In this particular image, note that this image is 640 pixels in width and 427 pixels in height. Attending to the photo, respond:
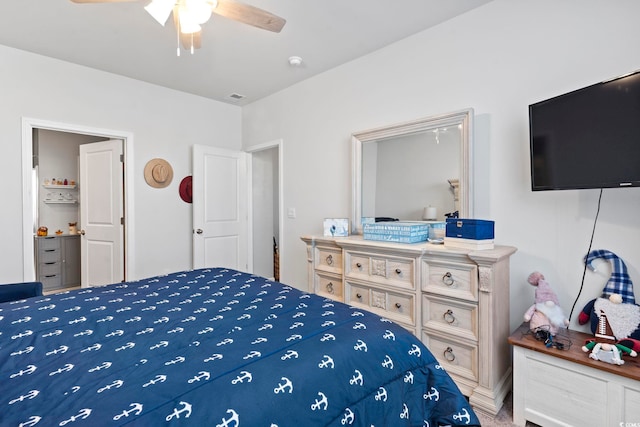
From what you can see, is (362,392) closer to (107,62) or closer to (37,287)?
(37,287)

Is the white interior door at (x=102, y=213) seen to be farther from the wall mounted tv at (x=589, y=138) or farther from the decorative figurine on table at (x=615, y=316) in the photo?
the decorative figurine on table at (x=615, y=316)

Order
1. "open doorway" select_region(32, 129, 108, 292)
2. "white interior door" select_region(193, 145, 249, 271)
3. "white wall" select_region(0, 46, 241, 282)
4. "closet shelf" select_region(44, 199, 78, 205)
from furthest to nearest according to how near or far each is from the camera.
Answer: "closet shelf" select_region(44, 199, 78, 205), "open doorway" select_region(32, 129, 108, 292), "white interior door" select_region(193, 145, 249, 271), "white wall" select_region(0, 46, 241, 282)

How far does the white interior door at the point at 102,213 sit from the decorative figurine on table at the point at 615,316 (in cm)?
417

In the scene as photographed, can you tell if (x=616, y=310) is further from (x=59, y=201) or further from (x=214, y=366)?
(x=59, y=201)

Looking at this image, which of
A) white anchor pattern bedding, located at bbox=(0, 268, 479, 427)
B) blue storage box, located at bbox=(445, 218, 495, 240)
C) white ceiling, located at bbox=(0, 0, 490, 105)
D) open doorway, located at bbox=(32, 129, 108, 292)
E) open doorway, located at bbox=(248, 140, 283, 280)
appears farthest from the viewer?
open doorway, located at bbox=(32, 129, 108, 292)

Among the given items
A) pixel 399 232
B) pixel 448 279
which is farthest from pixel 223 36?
pixel 448 279

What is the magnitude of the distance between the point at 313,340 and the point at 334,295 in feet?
5.35

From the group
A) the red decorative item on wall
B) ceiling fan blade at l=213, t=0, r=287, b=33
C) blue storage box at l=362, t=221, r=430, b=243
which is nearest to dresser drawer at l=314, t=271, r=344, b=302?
blue storage box at l=362, t=221, r=430, b=243

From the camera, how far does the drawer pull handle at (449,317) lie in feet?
6.80

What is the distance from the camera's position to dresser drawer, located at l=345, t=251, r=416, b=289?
226cm

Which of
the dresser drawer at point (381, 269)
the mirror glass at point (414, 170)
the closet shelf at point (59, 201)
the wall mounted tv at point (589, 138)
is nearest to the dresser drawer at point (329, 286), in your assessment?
the dresser drawer at point (381, 269)

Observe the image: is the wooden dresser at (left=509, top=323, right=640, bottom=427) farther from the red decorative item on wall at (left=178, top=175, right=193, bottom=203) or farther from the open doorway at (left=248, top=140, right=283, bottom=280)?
the red decorative item on wall at (left=178, top=175, right=193, bottom=203)

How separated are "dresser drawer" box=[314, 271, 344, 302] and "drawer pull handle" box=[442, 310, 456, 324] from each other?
2.76 feet

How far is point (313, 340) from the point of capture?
1.18m
